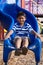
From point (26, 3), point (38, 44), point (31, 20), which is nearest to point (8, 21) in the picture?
point (31, 20)

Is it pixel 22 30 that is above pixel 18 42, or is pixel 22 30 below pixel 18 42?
above

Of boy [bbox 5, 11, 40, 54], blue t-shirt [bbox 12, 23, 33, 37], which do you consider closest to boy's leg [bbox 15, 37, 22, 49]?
boy [bbox 5, 11, 40, 54]

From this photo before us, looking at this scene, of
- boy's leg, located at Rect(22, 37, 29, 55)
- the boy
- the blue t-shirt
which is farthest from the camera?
the blue t-shirt

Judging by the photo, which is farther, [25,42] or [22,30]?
[22,30]

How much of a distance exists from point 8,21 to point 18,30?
82cm

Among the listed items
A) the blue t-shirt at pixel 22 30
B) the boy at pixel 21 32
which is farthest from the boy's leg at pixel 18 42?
the blue t-shirt at pixel 22 30

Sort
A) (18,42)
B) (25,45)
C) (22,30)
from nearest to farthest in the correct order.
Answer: (25,45), (18,42), (22,30)

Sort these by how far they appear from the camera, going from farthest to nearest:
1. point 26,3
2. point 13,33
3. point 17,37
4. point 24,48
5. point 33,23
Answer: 1. point 26,3
2. point 33,23
3. point 13,33
4. point 17,37
5. point 24,48

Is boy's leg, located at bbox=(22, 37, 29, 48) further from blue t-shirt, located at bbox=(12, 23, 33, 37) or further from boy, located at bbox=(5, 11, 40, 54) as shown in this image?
blue t-shirt, located at bbox=(12, 23, 33, 37)

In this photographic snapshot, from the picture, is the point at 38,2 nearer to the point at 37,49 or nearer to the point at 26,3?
the point at 26,3

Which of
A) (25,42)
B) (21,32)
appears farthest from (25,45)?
(21,32)

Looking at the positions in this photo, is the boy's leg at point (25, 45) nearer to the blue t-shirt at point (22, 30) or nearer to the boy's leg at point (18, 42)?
the boy's leg at point (18, 42)

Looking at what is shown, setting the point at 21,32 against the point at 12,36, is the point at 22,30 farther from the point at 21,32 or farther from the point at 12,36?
the point at 12,36

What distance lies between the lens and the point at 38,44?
4.38m
